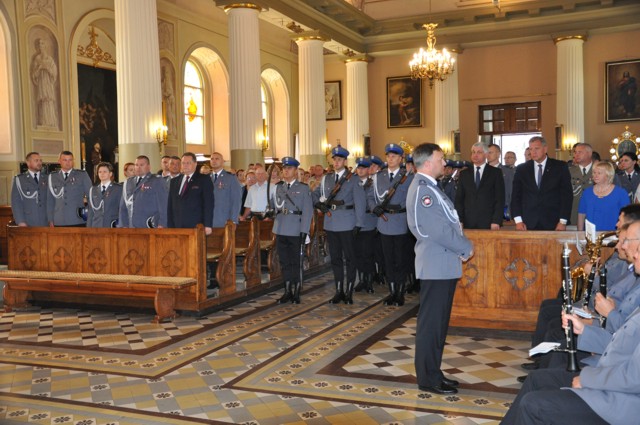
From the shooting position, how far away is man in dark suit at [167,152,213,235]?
7.37m

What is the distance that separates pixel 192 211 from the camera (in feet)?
24.3

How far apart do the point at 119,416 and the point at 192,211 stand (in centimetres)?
360

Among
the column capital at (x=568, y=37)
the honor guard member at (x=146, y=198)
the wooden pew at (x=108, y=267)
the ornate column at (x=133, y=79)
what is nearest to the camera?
the wooden pew at (x=108, y=267)

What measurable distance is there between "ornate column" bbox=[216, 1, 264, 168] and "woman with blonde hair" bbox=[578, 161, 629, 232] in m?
9.22

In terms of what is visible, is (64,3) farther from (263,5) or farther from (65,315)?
(65,315)

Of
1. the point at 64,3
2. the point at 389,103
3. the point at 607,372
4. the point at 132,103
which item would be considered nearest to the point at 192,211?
the point at 132,103

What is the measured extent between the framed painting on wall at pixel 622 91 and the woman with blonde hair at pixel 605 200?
15.0 m

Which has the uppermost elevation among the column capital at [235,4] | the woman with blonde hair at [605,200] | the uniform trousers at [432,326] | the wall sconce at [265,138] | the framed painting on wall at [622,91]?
the column capital at [235,4]

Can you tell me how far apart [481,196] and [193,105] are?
1300 centimetres

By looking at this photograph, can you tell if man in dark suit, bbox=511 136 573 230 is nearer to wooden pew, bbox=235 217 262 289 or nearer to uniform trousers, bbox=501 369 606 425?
wooden pew, bbox=235 217 262 289

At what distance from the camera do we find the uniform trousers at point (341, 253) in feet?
25.1

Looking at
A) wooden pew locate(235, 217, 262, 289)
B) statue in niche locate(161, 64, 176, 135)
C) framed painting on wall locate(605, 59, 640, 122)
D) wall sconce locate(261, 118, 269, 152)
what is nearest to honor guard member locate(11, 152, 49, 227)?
wooden pew locate(235, 217, 262, 289)

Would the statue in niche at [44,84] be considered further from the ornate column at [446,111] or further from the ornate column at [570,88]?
the ornate column at [570,88]

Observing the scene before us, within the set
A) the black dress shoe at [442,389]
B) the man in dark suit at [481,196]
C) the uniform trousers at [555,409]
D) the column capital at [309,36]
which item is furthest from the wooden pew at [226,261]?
the column capital at [309,36]
